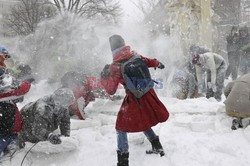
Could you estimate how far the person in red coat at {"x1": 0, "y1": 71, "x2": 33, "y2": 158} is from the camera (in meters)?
3.04

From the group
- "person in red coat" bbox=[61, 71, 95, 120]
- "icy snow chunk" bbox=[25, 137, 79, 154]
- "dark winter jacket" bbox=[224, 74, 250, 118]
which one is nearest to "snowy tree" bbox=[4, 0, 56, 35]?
"person in red coat" bbox=[61, 71, 95, 120]

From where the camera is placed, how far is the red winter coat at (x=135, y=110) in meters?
2.69

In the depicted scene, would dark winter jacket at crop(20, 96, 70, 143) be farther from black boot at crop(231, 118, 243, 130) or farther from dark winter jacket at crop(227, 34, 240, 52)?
dark winter jacket at crop(227, 34, 240, 52)

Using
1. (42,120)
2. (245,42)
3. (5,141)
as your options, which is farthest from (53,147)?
(245,42)

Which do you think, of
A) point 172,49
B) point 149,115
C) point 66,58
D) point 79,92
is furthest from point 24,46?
point 149,115

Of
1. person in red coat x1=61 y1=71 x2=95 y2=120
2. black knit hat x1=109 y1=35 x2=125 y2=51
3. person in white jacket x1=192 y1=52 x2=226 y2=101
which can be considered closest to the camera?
black knit hat x1=109 y1=35 x2=125 y2=51

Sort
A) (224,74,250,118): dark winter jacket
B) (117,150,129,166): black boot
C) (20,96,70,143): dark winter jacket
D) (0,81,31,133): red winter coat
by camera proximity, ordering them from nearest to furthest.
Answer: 1. (117,150,129,166): black boot
2. (0,81,31,133): red winter coat
3. (20,96,70,143): dark winter jacket
4. (224,74,250,118): dark winter jacket

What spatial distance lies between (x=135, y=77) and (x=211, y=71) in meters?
3.53

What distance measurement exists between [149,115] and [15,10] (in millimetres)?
14858

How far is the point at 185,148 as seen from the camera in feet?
9.76

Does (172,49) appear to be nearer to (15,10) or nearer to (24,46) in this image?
(24,46)

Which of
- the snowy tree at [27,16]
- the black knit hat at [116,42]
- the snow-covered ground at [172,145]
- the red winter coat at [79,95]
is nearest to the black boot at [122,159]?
the snow-covered ground at [172,145]

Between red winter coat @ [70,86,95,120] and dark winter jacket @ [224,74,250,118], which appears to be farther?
red winter coat @ [70,86,95,120]

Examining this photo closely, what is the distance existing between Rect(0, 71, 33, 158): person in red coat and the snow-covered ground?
19 centimetres
